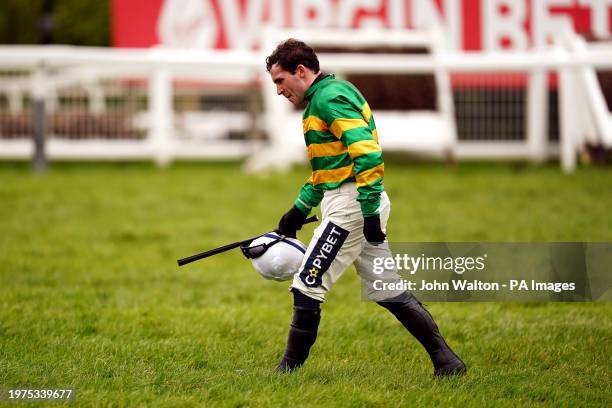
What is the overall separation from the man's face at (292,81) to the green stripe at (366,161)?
480 mm

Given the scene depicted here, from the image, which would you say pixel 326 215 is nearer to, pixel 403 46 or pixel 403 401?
pixel 403 401

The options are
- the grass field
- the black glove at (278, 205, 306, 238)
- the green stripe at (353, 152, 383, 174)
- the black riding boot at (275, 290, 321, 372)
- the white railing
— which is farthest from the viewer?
the white railing

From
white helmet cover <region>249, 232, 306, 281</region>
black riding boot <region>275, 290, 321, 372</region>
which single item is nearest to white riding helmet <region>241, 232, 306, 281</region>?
white helmet cover <region>249, 232, 306, 281</region>

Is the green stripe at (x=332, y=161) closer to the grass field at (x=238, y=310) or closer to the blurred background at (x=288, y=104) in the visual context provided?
the grass field at (x=238, y=310)

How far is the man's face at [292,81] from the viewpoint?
182 inches

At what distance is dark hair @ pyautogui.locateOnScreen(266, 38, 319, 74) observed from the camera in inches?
182

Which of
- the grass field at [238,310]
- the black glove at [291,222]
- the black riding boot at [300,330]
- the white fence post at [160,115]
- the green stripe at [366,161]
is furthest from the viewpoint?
the white fence post at [160,115]

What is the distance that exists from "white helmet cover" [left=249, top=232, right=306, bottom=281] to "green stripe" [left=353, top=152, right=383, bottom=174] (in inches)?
22.6

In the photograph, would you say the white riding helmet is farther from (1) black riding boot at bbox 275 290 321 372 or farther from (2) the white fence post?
(2) the white fence post

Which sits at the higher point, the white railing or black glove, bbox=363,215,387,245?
black glove, bbox=363,215,387,245

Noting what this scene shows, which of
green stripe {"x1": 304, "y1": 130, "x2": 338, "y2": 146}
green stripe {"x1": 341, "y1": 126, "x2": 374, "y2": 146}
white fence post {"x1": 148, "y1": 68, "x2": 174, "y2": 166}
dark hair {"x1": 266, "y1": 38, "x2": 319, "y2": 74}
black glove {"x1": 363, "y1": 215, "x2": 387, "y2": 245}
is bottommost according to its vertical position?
white fence post {"x1": 148, "y1": 68, "x2": 174, "y2": 166}

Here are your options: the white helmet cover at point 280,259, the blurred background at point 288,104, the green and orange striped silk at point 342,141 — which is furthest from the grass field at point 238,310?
the blurred background at point 288,104

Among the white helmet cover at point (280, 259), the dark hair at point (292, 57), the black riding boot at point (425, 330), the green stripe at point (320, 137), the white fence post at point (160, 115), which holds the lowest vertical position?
Result: the white fence post at point (160, 115)

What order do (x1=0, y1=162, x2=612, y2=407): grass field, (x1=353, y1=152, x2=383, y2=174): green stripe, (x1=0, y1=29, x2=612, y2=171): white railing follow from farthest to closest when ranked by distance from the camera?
(x1=0, y1=29, x2=612, y2=171): white railing, (x1=0, y1=162, x2=612, y2=407): grass field, (x1=353, y1=152, x2=383, y2=174): green stripe
